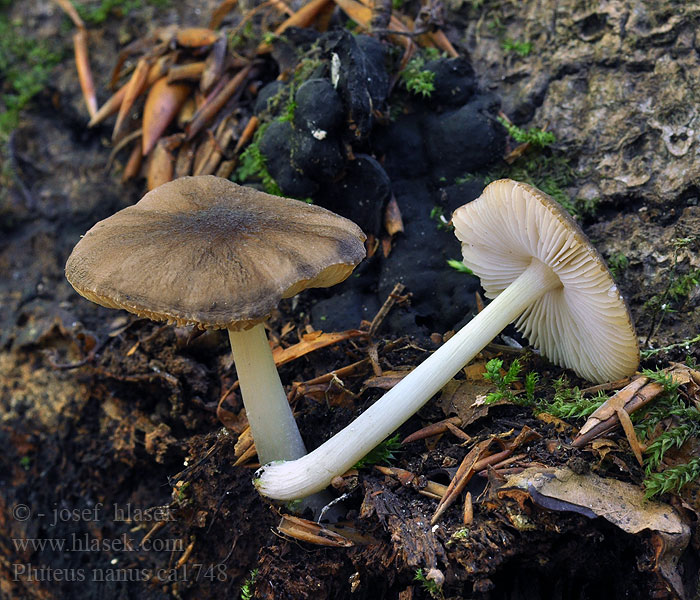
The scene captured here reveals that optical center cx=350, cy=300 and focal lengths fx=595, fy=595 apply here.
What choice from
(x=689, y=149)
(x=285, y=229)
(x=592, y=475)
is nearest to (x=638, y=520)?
(x=592, y=475)

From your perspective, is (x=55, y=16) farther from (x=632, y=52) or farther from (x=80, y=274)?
(x=632, y=52)

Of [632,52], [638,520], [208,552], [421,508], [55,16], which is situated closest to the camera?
[638,520]

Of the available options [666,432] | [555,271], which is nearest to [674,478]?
[666,432]

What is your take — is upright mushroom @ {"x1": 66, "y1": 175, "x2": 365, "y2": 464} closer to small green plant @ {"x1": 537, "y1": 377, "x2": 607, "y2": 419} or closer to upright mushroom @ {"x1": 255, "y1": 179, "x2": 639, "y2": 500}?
upright mushroom @ {"x1": 255, "y1": 179, "x2": 639, "y2": 500}

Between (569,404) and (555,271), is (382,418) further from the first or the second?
(555,271)

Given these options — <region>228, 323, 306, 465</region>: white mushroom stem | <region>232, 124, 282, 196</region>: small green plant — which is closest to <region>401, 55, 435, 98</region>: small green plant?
<region>232, 124, 282, 196</region>: small green plant

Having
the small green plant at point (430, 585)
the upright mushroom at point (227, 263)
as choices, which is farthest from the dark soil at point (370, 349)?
the upright mushroom at point (227, 263)

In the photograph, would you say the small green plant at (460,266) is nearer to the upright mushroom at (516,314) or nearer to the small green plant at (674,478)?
the upright mushroom at (516,314)
